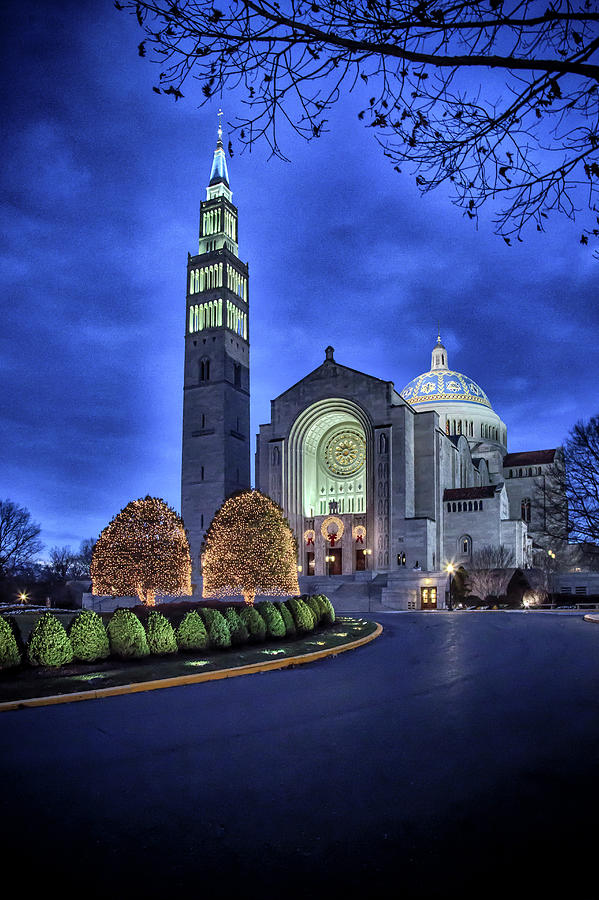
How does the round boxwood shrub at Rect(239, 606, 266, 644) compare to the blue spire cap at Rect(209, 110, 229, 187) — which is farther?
the blue spire cap at Rect(209, 110, 229, 187)

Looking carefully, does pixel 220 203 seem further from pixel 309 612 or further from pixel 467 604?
pixel 309 612

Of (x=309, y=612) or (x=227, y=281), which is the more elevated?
(x=227, y=281)

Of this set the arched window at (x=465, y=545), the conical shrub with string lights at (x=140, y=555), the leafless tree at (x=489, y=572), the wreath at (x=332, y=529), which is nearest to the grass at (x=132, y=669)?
the conical shrub with string lights at (x=140, y=555)

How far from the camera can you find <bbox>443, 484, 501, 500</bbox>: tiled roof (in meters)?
58.8

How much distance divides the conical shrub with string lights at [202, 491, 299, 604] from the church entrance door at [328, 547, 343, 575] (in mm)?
23595

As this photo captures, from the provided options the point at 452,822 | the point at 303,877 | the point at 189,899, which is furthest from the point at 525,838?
the point at 189,899

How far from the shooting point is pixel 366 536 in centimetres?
→ 5962

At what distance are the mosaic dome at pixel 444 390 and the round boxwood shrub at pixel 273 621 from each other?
216 ft

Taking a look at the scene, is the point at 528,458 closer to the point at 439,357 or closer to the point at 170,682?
the point at 439,357

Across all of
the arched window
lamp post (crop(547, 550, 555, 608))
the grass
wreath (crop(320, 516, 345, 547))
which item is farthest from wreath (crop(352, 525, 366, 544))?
the grass

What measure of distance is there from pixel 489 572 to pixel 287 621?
109 ft

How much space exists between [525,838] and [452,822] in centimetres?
53

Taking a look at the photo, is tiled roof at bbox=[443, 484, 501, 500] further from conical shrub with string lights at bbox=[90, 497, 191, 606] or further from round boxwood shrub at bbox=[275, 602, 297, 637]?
round boxwood shrub at bbox=[275, 602, 297, 637]

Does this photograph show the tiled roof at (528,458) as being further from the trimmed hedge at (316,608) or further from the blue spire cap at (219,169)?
the trimmed hedge at (316,608)
